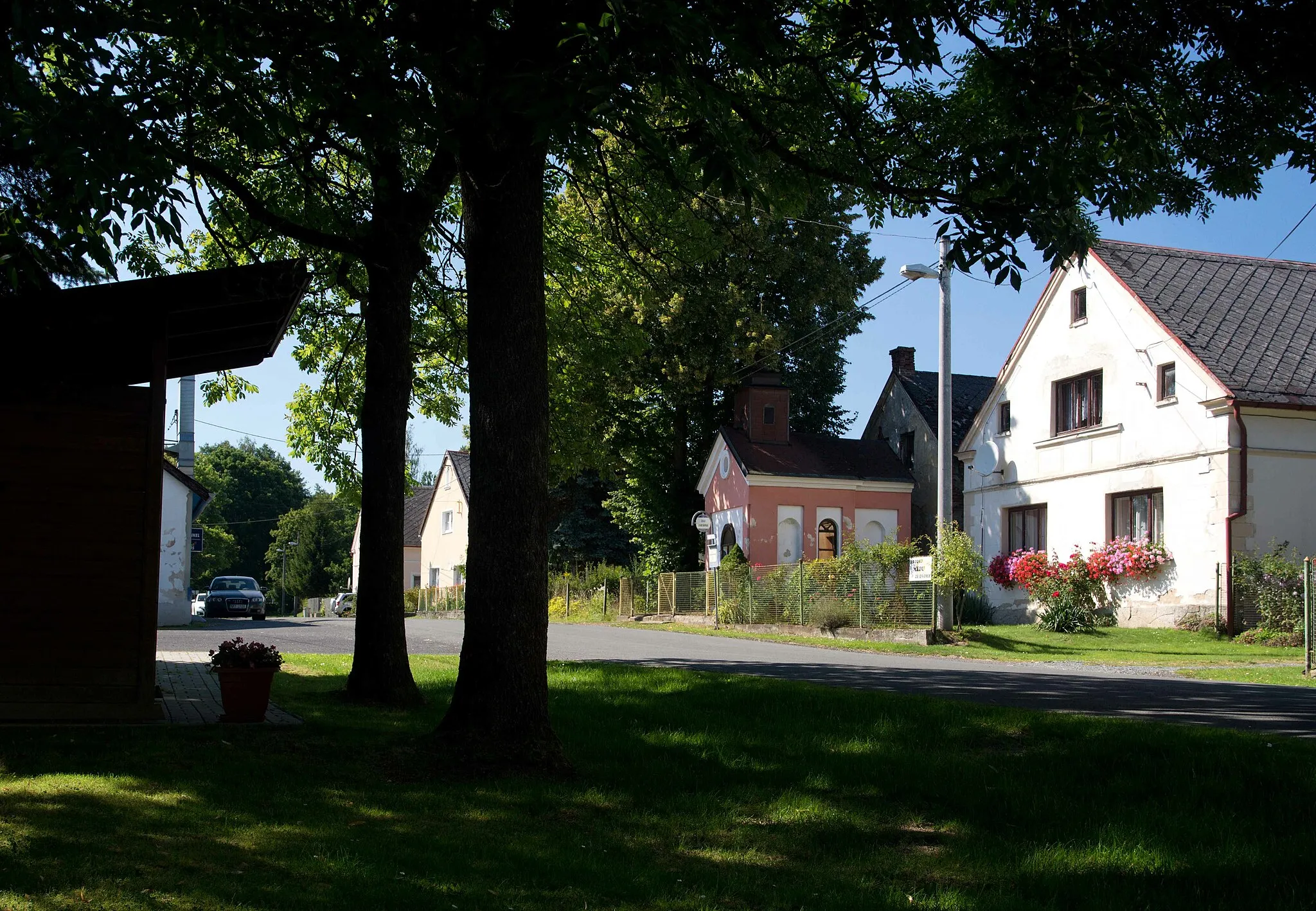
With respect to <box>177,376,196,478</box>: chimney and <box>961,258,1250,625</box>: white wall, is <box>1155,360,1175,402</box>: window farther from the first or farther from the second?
<box>177,376,196,478</box>: chimney

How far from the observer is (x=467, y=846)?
6.07m

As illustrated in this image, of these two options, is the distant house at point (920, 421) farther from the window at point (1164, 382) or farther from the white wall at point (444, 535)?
the white wall at point (444, 535)

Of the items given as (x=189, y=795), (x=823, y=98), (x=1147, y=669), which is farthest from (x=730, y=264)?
(x=189, y=795)

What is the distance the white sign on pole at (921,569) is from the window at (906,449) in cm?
1858

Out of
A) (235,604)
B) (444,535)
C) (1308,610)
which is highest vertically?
(444,535)

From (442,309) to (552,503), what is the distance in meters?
29.1

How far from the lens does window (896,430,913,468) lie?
41.6 m

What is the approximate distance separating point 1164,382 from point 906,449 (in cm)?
1637

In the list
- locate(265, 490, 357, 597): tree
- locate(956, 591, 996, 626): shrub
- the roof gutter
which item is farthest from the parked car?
locate(265, 490, 357, 597): tree

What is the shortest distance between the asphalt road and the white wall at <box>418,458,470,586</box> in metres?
33.8

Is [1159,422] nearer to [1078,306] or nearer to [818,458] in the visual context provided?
[1078,306]

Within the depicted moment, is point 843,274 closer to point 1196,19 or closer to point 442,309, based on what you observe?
point 442,309

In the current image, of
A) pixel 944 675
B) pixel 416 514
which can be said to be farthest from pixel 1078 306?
pixel 416 514

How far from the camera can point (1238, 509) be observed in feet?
76.4
